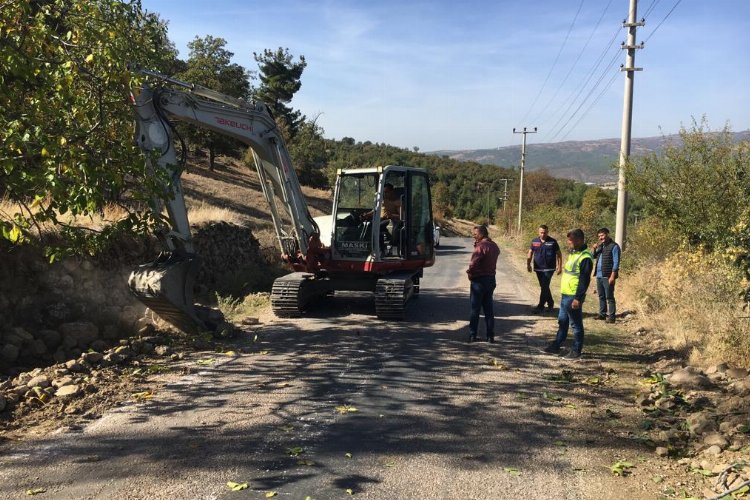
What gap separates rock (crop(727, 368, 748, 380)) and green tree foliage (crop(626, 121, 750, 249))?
12.0 feet

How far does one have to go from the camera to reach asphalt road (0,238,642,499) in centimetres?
408

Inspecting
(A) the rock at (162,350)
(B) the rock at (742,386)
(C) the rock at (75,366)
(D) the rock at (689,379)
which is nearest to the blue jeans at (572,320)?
(D) the rock at (689,379)

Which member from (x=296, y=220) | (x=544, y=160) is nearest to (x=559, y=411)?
(x=296, y=220)

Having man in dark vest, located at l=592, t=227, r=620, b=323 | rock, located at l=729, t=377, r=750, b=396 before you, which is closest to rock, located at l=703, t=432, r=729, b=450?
rock, located at l=729, t=377, r=750, b=396

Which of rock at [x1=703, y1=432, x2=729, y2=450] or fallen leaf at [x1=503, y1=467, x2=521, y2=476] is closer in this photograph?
fallen leaf at [x1=503, y1=467, x2=521, y2=476]

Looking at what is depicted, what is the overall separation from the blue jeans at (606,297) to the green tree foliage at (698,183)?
194 cm

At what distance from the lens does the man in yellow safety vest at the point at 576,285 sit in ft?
25.0

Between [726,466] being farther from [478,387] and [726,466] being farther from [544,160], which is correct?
[544,160]

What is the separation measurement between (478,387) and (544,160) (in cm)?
17417

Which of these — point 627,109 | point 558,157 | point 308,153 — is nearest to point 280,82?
point 308,153

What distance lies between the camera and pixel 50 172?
4.89m

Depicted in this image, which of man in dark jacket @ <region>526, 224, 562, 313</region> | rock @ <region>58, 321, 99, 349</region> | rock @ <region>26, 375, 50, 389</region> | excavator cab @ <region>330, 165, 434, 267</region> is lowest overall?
rock @ <region>26, 375, 50, 389</region>

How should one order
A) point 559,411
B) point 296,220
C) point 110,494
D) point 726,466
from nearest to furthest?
point 110,494 < point 726,466 < point 559,411 < point 296,220

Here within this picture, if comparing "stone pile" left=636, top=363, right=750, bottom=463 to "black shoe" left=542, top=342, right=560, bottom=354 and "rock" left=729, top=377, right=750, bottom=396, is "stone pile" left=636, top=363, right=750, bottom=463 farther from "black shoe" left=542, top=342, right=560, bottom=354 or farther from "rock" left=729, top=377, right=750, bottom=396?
"black shoe" left=542, top=342, right=560, bottom=354
